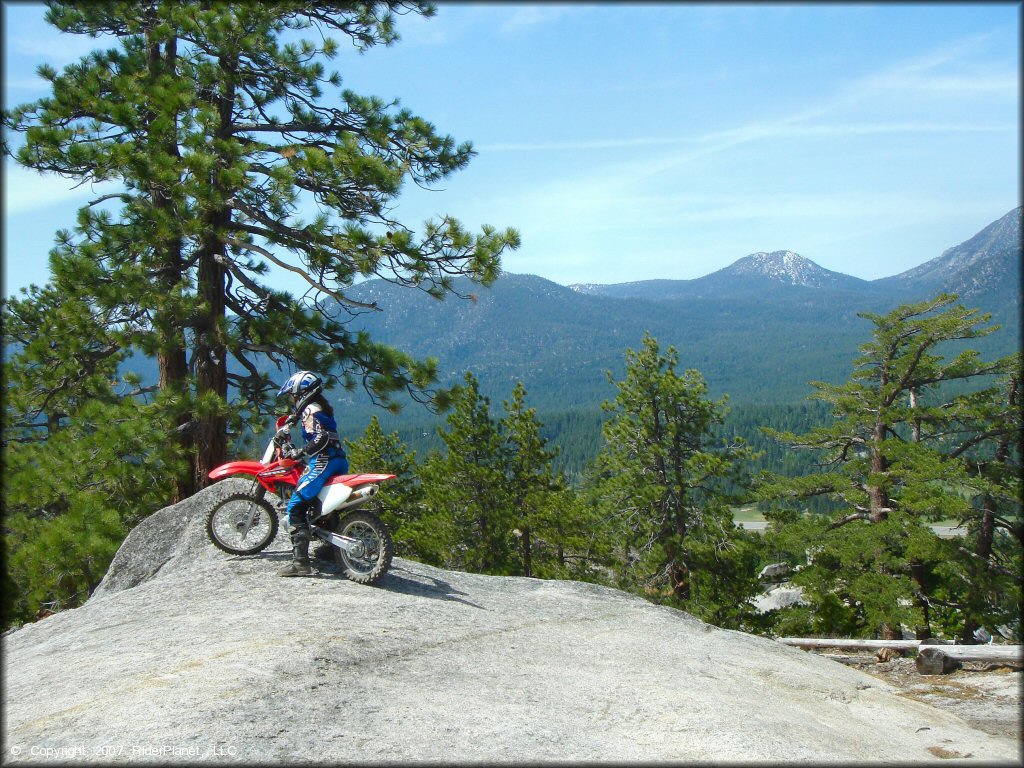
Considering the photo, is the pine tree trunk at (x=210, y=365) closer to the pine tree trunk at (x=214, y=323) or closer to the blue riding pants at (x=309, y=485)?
the pine tree trunk at (x=214, y=323)

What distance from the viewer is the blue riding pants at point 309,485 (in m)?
9.31

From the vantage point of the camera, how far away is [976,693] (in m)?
8.91

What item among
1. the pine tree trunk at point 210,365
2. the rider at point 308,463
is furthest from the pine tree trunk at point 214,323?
the rider at point 308,463

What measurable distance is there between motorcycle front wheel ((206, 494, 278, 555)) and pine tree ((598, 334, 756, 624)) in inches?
733

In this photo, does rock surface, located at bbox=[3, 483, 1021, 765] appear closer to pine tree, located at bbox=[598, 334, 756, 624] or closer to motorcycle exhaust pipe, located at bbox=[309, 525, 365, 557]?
motorcycle exhaust pipe, located at bbox=[309, 525, 365, 557]

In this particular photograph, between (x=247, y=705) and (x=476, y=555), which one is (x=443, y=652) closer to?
(x=247, y=705)

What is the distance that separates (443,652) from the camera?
24.4 feet

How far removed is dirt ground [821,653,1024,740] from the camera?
764cm

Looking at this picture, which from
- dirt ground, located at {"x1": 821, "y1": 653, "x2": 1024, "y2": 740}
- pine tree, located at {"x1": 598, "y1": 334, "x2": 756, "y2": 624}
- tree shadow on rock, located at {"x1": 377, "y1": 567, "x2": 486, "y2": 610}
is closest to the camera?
dirt ground, located at {"x1": 821, "y1": 653, "x2": 1024, "y2": 740}

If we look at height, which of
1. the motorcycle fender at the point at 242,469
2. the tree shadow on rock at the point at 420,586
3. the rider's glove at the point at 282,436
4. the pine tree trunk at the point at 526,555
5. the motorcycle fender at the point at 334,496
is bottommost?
the pine tree trunk at the point at 526,555

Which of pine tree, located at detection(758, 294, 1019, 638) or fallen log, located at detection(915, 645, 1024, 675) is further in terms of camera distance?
pine tree, located at detection(758, 294, 1019, 638)

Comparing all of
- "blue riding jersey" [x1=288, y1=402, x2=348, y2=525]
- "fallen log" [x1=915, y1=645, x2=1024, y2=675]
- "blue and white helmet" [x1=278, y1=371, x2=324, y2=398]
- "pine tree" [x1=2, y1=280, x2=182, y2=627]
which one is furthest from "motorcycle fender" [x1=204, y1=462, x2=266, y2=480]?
"fallen log" [x1=915, y1=645, x2=1024, y2=675]

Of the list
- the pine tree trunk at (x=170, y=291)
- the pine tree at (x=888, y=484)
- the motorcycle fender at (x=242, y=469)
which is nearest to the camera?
the motorcycle fender at (x=242, y=469)

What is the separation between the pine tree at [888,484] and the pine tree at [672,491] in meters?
3.63
